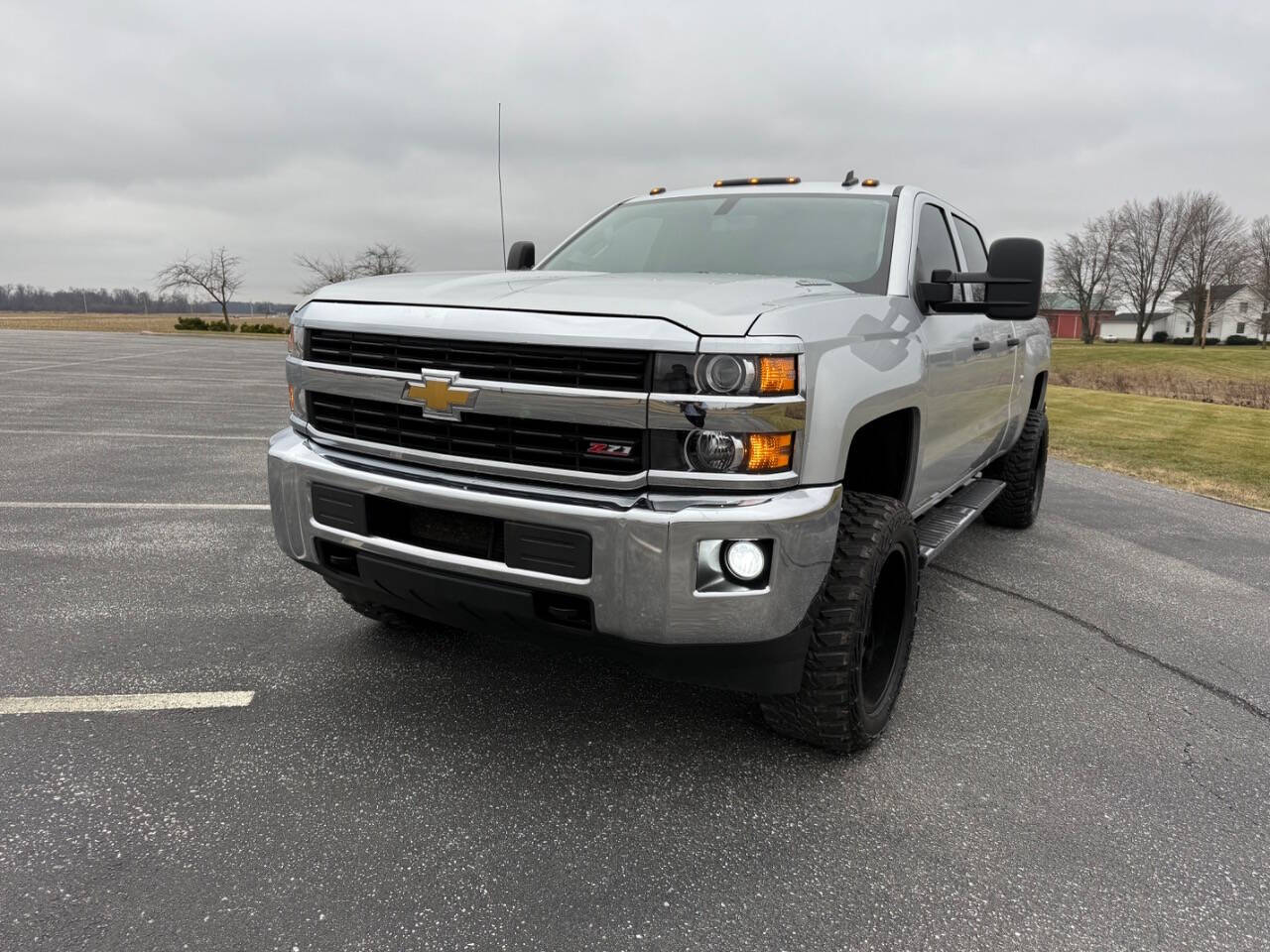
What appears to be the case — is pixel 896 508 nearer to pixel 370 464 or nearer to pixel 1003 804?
pixel 1003 804

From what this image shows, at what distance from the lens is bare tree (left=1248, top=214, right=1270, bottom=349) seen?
62856 mm

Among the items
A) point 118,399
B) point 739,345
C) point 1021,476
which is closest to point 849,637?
point 739,345

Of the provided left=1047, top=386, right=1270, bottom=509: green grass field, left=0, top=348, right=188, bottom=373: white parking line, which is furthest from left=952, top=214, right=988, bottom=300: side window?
left=0, top=348, right=188, bottom=373: white parking line

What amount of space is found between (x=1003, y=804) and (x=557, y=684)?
154 centimetres

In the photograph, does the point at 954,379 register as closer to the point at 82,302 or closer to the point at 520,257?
the point at 520,257

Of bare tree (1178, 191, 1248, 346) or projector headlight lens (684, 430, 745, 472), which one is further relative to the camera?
bare tree (1178, 191, 1248, 346)

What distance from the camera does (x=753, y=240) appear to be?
3777 mm

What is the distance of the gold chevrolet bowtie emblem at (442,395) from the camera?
7.96ft

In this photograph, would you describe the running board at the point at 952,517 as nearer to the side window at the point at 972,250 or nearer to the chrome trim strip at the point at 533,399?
the side window at the point at 972,250

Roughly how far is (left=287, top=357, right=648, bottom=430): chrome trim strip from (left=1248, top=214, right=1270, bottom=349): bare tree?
76.0 metres

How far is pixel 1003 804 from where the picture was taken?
2572 millimetres

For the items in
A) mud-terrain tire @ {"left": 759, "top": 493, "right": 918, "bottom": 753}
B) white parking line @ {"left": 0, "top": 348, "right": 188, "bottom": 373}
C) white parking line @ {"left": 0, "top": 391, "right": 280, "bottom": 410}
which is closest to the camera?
mud-terrain tire @ {"left": 759, "top": 493, "right": 918, "bottom": 753}

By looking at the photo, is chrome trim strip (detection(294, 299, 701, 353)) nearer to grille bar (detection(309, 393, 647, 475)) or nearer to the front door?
grille bar (detection(309, 393, 647, 475))

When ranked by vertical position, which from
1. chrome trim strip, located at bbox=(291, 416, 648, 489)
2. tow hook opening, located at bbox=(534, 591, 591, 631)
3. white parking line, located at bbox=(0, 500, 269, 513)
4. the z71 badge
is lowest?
white parking line, located at bbox=(0, 500, 269, 513)
